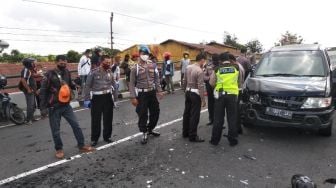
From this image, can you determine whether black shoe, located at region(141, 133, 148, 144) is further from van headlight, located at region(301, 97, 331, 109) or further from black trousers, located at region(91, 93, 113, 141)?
van headlight, located at region(301, 97, 331, 109)

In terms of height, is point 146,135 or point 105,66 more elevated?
point 105,66

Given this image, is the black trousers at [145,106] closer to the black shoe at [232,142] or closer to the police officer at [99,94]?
the police officer at [99,94]

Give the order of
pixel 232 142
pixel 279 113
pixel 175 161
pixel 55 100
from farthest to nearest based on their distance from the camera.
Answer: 1. pixel 232 142
2. pixel 279 113
3. pixel 55 100
4. pixel 175 161

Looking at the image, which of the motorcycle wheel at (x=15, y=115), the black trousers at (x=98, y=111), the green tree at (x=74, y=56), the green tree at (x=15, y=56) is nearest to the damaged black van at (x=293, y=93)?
the black trousers at (x=98, y=111)

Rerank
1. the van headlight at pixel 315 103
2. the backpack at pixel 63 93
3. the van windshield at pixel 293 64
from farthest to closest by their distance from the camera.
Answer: the van windshield at pixel 293 64, the van headlight at pixel 315 103, the backpack at pixel 63 93

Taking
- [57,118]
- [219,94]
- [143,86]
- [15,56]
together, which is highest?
[15,56]

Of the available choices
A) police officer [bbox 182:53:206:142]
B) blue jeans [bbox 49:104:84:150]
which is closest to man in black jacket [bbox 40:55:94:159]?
blue jeans [bbox 49:104:84:150]

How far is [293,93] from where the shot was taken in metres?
6.49

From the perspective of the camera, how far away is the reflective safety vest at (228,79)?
664 centimetres

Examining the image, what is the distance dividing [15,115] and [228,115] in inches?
229

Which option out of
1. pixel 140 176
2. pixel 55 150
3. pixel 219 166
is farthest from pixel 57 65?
pixel 219 166

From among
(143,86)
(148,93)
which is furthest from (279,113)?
(143,86)

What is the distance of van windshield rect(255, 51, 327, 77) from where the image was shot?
7.39 m

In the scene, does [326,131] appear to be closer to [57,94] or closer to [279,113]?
[279,113]
